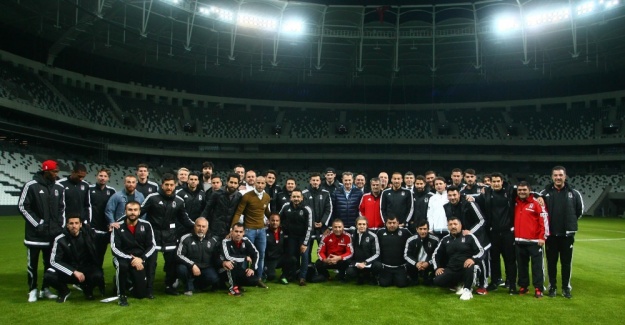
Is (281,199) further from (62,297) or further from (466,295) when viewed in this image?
(62,297)

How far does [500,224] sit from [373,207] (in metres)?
2.75

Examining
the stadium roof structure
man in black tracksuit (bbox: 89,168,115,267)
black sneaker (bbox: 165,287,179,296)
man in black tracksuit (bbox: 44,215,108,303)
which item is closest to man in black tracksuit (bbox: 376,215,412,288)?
black sneaker (bbox: 165,287,179,296)

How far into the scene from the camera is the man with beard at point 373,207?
1012 centimetres

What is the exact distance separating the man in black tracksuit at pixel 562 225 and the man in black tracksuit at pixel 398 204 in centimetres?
276

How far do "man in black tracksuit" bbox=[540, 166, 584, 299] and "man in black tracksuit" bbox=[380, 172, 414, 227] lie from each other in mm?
2764

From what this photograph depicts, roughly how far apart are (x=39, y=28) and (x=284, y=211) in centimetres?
3280

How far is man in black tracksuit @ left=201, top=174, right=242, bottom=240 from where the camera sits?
29.0ft

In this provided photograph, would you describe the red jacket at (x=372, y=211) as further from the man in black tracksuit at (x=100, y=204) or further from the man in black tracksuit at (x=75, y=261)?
the man in black tracksuit at (x=75, y=261)

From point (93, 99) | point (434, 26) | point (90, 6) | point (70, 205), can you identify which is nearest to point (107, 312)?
point (70, 205)

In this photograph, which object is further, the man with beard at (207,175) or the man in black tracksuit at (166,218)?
the man with beard at (207,175)

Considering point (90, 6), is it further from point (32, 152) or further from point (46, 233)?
point (46, 233)

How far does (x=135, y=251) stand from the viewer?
25.3 ft

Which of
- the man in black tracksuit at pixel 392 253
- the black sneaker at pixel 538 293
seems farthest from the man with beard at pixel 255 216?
the black sneaker at pixel 538 293

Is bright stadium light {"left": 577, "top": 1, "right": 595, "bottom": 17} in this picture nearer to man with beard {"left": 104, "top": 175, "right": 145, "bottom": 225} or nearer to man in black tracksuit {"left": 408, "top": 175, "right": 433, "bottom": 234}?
man in black tracksuit {"left": 408, "top": 175, "right": 433, "bottom": 234}
